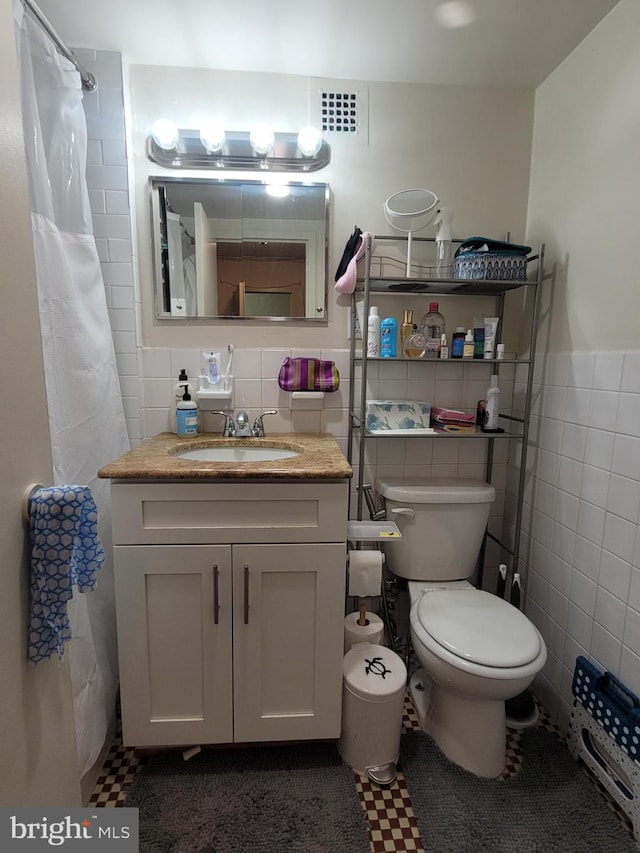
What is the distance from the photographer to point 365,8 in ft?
4.07

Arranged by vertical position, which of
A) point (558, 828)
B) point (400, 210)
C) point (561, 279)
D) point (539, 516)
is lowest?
point (558, 828)

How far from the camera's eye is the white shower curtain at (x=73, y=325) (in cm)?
109

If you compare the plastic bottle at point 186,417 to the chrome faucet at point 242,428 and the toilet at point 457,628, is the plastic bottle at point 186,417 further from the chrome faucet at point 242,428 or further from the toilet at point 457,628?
the toilet at point 457,628

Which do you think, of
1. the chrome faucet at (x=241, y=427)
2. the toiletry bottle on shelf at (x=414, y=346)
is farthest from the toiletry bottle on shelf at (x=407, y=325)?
the chrome faucet at (x=241, y=427)

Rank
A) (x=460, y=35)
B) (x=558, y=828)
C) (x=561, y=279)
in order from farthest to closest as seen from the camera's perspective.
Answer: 1. (x=561, y=279)
2. (x=460, y=35)
3. (x=558, y=828)

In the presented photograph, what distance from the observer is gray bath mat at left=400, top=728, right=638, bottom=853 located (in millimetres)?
1063

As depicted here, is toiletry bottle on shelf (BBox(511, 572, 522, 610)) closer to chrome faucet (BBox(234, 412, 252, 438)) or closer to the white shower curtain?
chrome faucet (BBox(234, 412, 252, 438))

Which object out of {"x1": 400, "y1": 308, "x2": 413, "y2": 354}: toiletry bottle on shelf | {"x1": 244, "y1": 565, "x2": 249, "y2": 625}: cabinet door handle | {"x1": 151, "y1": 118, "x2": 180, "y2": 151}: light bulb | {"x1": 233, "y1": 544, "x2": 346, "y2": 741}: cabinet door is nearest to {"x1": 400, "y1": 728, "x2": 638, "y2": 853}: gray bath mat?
{"x1": 233, "y1": 544, "x2": 346, "y2": 741}: cabinet door

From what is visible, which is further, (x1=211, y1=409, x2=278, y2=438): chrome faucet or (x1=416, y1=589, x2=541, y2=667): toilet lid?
(x1=211, y1=409, x2=278, y2=438): chrome faucet

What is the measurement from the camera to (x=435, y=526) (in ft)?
5.03

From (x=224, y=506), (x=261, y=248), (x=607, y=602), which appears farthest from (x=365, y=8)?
(x=607, y=602)

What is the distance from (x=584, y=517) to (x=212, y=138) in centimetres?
178

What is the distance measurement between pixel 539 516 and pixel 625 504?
1.36ft

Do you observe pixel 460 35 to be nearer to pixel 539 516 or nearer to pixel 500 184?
pixel 500 184
